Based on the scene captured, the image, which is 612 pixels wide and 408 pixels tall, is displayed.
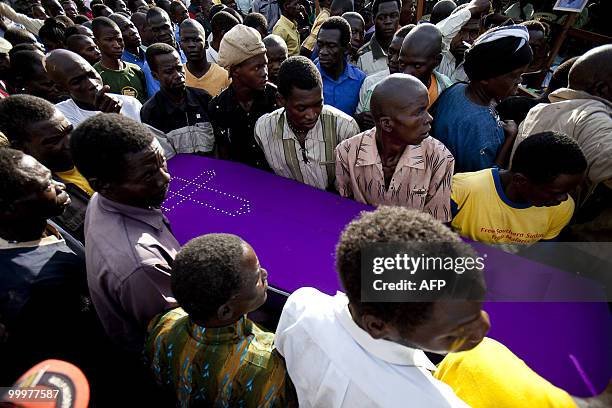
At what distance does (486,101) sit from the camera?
Answer: 7.57ft

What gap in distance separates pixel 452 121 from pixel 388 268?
5.95 ft

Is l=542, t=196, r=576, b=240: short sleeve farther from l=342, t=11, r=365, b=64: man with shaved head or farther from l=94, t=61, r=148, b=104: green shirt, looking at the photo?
l=94, t=61, r=148, b=104: green shirt

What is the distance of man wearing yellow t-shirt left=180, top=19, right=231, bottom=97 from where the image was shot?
3613 mm

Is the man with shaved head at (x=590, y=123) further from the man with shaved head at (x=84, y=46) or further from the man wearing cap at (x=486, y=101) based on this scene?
the man with shaved head at (x=84, y=46)

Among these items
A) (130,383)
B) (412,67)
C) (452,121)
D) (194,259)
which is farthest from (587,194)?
(130,383)

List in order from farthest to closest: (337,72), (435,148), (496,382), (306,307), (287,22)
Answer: (287,22)
(337,72)
(435,148)
(306,307)
(496,382)

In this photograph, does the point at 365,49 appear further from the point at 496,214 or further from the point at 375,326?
the point at 375,326

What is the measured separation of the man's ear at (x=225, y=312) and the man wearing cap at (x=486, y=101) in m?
1.85

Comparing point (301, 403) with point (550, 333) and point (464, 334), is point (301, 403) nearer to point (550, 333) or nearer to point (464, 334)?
point (464, 334)

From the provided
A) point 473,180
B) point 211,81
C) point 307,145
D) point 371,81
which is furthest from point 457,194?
point 211,81

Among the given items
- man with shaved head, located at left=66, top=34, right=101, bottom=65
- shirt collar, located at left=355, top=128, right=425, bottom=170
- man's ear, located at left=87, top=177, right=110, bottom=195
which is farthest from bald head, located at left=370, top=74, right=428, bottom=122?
man with shaved head, located at left=66, top=34, right=101, bottom=65

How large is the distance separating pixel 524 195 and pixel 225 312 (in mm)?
1542

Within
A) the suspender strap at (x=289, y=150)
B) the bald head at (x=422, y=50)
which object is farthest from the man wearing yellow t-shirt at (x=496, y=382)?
the bald head at (x=422, y=50)

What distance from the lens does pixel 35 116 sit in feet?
6.38
